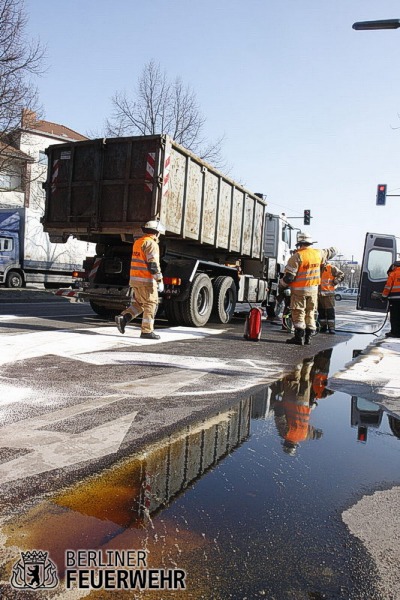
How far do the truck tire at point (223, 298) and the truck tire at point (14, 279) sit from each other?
41.2ft

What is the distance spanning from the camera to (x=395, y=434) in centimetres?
383

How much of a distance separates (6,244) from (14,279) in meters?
1.58

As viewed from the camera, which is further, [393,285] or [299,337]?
[393,285]

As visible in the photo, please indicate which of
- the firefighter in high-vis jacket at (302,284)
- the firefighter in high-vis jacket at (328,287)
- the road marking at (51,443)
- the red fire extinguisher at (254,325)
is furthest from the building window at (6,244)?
the road marking at (51,443)

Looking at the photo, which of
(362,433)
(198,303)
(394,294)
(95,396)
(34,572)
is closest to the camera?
(34,572)

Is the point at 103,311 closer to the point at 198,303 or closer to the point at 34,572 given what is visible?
the point at 198,303

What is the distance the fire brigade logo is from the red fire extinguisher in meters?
6.96

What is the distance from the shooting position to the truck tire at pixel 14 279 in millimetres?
21461

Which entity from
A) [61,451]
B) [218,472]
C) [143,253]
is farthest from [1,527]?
[143,253]

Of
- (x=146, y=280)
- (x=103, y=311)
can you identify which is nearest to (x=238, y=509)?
(x=146, y=280)

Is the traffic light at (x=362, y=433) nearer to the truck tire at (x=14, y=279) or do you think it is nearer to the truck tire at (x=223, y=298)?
the truck tire at (x=223, y=298)

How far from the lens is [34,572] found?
5.97 feet

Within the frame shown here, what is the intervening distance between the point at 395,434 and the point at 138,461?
204 cm

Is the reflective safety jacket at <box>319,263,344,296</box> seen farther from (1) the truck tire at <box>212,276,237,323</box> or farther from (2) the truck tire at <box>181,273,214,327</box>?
(2) the truck tire at <box>181,273,214,327</box>
